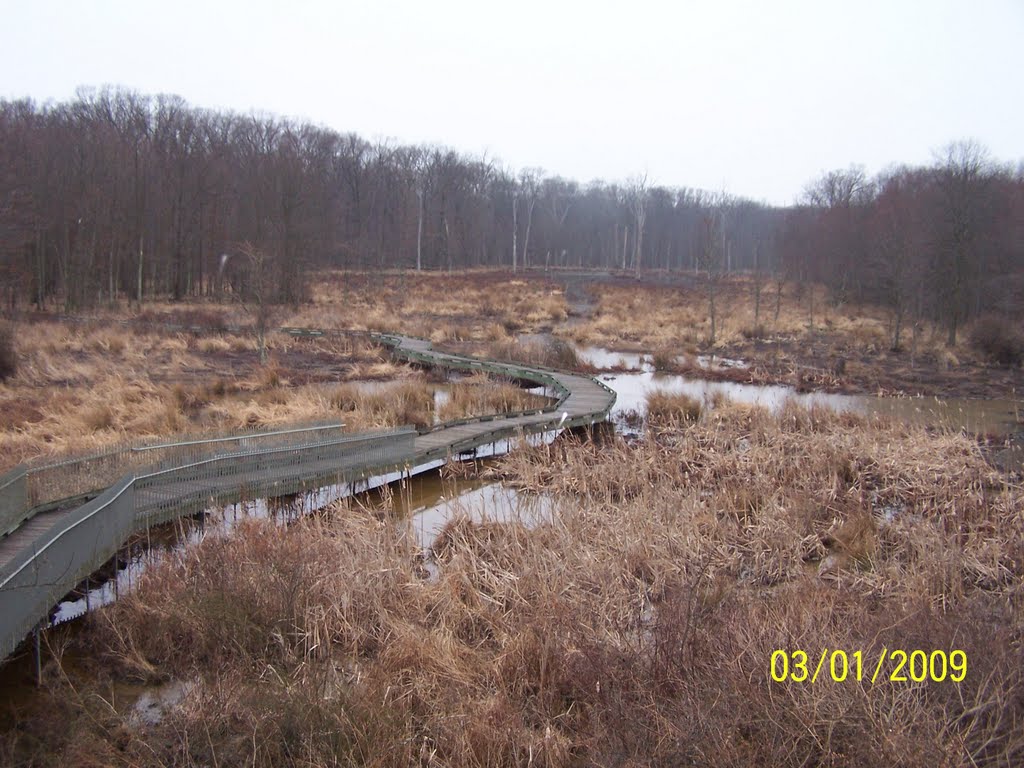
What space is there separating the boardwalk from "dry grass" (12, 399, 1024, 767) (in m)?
0.64

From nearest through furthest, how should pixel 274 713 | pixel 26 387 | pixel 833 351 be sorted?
pixel 274 713
pixel 26 387
pixel 833 351

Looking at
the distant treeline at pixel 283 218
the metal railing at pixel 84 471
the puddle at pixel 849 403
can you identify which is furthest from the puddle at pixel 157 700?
the distant treeline at pixel 283 218

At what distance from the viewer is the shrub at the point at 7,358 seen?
55.7 ft

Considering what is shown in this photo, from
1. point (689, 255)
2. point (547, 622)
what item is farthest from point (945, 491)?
point (689, 255)

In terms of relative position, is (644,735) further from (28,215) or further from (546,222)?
(546,222)

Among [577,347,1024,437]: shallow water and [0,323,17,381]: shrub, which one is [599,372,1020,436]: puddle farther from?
[0,323,17,381]: shrub

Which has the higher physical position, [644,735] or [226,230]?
[226,230]

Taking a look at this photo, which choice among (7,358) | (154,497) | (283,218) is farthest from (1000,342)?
(283,218)

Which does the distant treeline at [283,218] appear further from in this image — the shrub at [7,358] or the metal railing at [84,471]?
the metal railing at [84,471]

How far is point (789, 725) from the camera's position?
4000 mm

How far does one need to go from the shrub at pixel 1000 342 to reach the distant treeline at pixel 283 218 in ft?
6.62

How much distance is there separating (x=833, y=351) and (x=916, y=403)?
8.46 m
